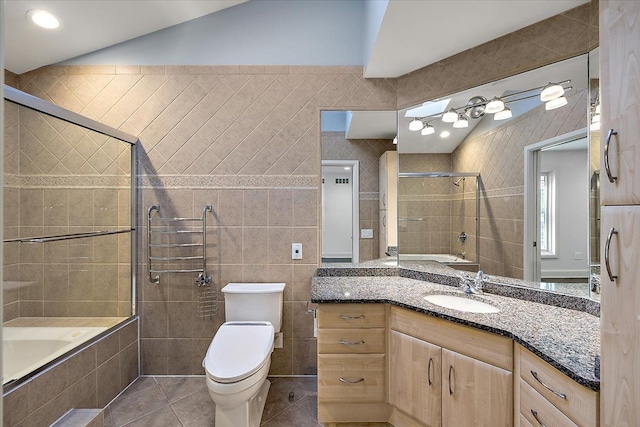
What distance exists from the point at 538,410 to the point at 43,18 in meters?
3.38

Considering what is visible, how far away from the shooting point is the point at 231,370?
1602mm

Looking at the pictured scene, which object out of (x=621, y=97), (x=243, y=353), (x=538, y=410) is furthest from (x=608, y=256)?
(x=243, y=353)

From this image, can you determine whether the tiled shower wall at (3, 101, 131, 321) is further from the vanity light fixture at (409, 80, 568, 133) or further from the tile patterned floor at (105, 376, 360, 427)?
the vanity light fixture at (409, 80, 568, 133)

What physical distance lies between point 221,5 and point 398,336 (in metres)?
2.61

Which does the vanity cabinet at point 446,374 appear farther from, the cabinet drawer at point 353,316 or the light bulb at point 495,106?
the light bulb at point 495,106

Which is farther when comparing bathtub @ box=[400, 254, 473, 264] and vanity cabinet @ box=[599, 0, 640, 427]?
bathtub @ box=[400, 254, 473, 264]

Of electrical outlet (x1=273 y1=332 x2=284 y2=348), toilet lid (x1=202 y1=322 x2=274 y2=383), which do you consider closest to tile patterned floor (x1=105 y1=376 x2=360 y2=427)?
electrical outlet (x1=273 y1=332 x2=284 y2=348)

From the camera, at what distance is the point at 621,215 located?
32.0 inches

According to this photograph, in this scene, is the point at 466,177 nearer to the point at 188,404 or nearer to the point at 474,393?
the point at 474,393

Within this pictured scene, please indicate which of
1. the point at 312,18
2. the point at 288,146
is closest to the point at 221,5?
the point at 312,18

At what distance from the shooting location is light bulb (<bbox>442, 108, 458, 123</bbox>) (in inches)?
82.5

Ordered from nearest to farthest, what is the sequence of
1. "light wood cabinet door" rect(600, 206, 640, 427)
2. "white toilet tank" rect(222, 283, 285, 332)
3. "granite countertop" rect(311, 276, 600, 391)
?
"light wood cabinet door" rect(600, 206, 640, 427), "granite countertop" rect(311, 276, 600, 391), "white toilet tank" rect(222, 283, 285, 332)

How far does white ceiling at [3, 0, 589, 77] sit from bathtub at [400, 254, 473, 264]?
1356 mm

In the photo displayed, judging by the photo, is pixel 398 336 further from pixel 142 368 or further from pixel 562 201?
pixel 142 368
